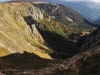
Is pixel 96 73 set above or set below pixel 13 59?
above

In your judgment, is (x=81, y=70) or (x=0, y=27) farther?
(x=0, y=27)

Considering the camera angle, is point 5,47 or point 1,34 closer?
point 5,47

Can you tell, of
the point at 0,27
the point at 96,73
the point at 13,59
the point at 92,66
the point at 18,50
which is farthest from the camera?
the point at 0,27

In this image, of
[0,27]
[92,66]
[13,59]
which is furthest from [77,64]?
[0,27]

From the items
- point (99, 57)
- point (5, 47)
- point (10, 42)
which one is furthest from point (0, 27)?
point (99, 57)

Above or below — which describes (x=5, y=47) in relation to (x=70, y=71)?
below

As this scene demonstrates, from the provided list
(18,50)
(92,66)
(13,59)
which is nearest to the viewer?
(92,66)

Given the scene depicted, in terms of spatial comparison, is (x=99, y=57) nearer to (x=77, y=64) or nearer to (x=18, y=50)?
(x=77, y=64)

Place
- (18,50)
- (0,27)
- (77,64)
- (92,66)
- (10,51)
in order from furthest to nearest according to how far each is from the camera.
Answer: (0,27) < (18,50) < (10,51) < (77,64) < (92,66)

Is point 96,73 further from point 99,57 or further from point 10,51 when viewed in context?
point 10,51
